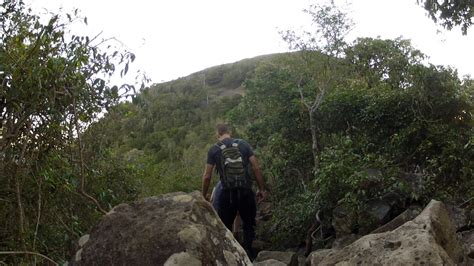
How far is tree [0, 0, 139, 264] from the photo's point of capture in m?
3.88

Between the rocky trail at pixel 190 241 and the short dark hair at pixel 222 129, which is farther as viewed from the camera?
the short dark hair at pixel 222 129

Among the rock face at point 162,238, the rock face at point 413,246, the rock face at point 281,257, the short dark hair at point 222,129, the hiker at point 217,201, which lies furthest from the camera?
the hiker at point 217,201

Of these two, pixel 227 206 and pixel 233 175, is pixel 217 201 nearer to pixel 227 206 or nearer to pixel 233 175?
pixel 227 206

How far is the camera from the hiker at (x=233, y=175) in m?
6.49

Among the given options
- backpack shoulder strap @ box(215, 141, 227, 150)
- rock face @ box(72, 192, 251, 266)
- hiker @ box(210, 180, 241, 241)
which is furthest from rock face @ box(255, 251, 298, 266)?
rock face @ box(72, 192, 251, 266)

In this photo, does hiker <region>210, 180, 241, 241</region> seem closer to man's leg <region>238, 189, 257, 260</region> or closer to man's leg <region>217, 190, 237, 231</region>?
man's leg <region>217, 190, 237, 231</region>

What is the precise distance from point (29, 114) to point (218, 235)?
158 cm

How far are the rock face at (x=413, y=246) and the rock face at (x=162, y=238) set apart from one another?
87cm

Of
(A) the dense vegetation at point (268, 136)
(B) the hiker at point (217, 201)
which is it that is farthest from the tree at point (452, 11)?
(B) the hiker at point (217, 201)

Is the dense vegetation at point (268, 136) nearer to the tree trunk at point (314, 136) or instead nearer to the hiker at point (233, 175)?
the tree trunk at point (314, 136)

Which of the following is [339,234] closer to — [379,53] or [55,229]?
[55,229]

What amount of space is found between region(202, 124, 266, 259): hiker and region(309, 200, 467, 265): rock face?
1.95m

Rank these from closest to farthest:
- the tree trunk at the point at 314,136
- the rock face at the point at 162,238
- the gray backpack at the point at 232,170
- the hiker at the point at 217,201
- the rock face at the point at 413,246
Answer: the rock face at the point at 162,238 → the rock face at the point at 413,246 → the gray backpack at the point at 232,170 → the hiker at the point at 217,201 → the tree trunk at the point at 314,136

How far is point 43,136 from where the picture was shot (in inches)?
166
